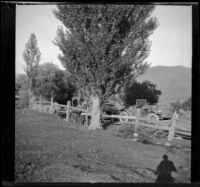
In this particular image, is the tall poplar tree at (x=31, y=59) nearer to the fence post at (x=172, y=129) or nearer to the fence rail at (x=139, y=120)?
A: the fence rail at (x=139, y=120)

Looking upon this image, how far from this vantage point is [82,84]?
8586 mm

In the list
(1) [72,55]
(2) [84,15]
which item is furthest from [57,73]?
(2) [84,15]

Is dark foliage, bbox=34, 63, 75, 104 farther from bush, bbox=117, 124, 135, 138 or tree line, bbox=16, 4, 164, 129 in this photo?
bush, bbox=117, 124, 135, 138

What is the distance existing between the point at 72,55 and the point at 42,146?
3845 millimetres

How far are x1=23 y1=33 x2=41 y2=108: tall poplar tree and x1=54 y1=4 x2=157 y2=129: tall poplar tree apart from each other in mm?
1113

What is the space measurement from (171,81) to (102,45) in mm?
2912

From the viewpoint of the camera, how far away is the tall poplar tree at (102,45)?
26.8 ft

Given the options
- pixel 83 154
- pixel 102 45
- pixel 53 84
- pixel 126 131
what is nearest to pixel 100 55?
pixel 102 45

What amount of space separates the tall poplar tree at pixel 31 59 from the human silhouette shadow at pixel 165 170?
4.89 meters

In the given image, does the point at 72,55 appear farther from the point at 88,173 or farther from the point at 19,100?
the point at 88,173

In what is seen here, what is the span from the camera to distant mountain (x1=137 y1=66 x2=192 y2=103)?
7041 millimetres

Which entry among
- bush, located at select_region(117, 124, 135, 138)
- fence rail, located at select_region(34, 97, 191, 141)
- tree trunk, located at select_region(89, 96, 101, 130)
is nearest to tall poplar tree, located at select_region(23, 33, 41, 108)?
fence rail, located at select_region(34, 97, 191, 141)
